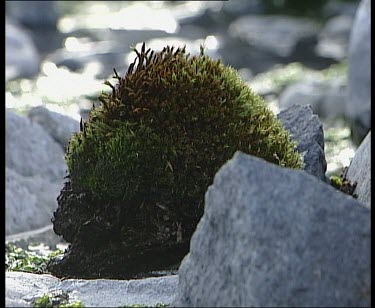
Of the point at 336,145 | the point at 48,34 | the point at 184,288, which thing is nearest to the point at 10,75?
the point at 48,34

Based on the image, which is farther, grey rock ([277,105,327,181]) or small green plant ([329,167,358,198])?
grey rock ([277,105,327,181])

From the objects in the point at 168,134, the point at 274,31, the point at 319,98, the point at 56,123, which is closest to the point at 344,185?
the point at 168,134

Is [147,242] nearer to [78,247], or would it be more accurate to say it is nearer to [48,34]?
[78,247]

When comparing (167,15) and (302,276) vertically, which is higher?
(167,15)

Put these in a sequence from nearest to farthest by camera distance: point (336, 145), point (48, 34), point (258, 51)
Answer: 1. point (336, 145)
2. point (258, 51)
3. point (48, 34)

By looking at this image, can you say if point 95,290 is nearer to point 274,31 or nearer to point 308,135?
point 308,135

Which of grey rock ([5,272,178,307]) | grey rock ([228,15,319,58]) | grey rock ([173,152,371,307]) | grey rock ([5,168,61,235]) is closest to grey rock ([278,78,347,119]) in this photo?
grey rock ([228,15,319,58])

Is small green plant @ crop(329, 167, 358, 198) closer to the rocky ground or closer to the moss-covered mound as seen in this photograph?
the rocky ground
